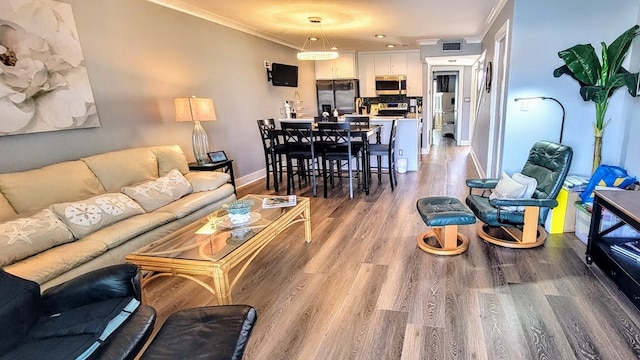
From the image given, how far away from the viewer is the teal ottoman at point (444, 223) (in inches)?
106

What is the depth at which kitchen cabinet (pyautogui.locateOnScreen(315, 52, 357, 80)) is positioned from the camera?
26.5 feet

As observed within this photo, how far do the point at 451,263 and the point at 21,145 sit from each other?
3553 millimetres

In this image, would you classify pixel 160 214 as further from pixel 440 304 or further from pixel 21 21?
pixel 440 304

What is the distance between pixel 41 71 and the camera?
108 inches

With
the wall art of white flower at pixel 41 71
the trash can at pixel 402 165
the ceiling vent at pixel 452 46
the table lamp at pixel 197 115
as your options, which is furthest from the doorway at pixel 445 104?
the wall art of white flower at pixel 41 71

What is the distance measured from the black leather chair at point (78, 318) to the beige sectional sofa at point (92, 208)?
1.37ft

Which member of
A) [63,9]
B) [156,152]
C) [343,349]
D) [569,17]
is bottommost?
[343,349]

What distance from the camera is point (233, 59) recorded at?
5.17m

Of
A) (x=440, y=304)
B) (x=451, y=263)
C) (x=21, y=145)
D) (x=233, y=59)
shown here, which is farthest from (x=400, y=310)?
(x=233, y=59)

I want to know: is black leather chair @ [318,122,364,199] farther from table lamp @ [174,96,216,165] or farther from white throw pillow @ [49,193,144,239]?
white throw pillow @ [49,193,144,239]

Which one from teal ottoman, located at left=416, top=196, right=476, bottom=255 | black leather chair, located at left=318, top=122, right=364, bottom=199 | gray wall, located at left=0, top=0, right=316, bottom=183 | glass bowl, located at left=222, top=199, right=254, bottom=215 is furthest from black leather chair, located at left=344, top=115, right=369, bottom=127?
glass bowl, located at left=222, top=199, right=254, bottom=215

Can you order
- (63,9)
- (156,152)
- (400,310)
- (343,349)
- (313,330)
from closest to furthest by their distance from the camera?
1. (343,349)
2. (313,330)
3. (400,310)
4. (63,9)
5. (156,152)

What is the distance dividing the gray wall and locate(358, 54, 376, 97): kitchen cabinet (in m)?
3.30

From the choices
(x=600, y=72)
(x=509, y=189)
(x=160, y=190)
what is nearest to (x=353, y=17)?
(x=600, y=72)
